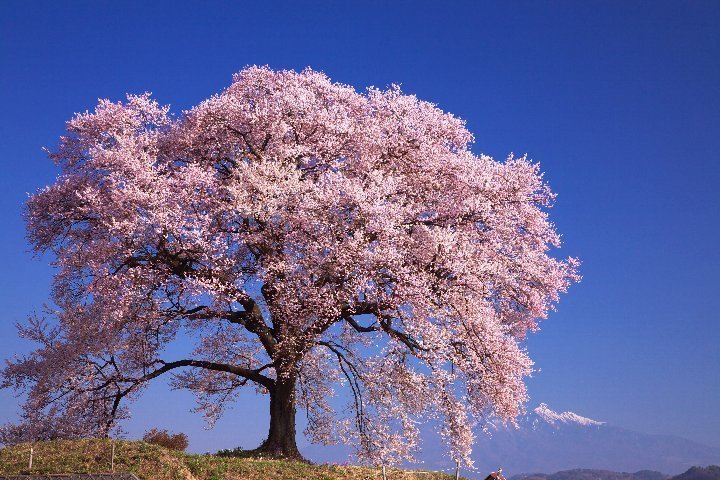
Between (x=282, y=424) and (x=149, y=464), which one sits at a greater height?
(x=282, y=424)

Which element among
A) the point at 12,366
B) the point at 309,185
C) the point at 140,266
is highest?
the point at 309,185

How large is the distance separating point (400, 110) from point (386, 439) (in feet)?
47.6

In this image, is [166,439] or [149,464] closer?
[149,464]

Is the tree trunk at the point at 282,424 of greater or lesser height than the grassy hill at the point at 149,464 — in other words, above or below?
above

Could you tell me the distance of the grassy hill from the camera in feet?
80.0

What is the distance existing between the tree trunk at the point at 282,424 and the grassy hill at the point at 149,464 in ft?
7.91

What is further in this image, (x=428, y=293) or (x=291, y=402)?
(x=291, y=402)

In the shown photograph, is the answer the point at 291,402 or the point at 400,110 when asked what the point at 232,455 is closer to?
the point at 291,402

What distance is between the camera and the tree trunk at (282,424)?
30.3 m

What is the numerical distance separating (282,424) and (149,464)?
7429mm

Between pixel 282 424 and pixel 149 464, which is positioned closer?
pixel 149 464

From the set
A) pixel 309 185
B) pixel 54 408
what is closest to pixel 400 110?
pixel 309 185

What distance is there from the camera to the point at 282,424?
31016 millimetres

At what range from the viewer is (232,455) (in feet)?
98.8
